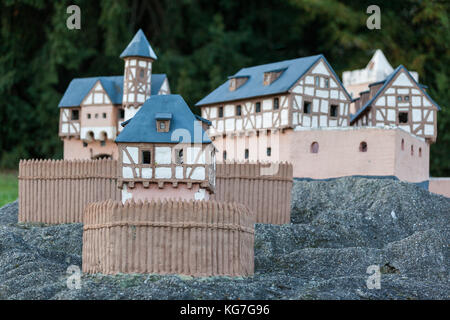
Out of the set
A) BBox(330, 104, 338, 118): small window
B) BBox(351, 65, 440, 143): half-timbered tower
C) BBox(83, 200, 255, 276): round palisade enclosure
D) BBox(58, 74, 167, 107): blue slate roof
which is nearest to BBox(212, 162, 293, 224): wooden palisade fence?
BBox(83, 200, 255, 276): round palisade enclosure

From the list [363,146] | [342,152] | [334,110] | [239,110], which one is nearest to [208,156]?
[342,152]

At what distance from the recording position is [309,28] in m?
63.9

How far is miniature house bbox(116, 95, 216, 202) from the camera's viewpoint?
2714 centimetres

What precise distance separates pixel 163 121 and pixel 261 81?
49.3 ft

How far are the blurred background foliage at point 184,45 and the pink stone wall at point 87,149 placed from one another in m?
9.47

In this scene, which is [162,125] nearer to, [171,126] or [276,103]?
[171,126]

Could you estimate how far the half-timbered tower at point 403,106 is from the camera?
42469mm

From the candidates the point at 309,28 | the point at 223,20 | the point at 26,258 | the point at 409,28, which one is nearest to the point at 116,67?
the point at 223,20

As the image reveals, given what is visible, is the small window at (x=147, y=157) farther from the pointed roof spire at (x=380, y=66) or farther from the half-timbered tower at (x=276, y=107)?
the pointed roof spire at (x=380, y=66)

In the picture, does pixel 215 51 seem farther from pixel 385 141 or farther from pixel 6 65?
pixel 385 141

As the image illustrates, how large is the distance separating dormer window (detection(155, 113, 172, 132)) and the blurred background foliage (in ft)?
86.4

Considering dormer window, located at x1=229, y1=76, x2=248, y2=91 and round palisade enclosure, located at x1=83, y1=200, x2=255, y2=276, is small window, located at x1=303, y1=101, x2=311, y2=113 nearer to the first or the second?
dormer window, located at x1=229, y1=76, x2=248, y2=91

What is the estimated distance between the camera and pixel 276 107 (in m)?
40.3

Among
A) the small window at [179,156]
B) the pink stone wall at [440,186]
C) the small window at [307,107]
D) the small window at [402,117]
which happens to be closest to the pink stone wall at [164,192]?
the small window at [179,156]
